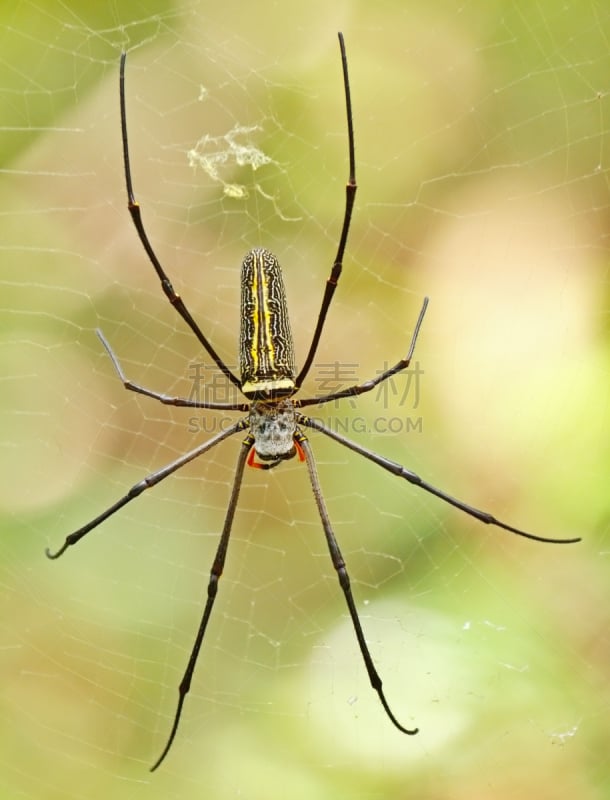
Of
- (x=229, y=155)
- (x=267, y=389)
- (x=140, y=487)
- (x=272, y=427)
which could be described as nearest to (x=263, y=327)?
(x=267, y=389)

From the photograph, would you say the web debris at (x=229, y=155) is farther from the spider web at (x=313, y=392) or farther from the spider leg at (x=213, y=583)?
the spider leg at (x=213, y=583)

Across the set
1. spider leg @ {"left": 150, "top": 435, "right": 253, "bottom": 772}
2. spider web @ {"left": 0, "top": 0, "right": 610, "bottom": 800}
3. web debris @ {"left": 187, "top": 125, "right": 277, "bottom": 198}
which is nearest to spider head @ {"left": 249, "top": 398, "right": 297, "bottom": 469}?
spider leg @ {"left": 150, "top": 435, "right": 253, "bottom": 772}

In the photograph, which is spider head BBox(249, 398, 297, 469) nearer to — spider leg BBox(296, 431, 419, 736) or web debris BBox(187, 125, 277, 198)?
spider leg BBox(296, 431, 419, 736)

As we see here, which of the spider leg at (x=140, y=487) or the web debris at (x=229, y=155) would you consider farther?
the web debris at (x=229, y=155)

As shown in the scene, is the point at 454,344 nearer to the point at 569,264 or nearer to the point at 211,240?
the point at 569,264

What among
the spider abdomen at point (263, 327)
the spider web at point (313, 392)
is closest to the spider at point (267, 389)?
the spider abdomen at point (263, 327)

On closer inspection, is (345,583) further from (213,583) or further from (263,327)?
(263,327)
